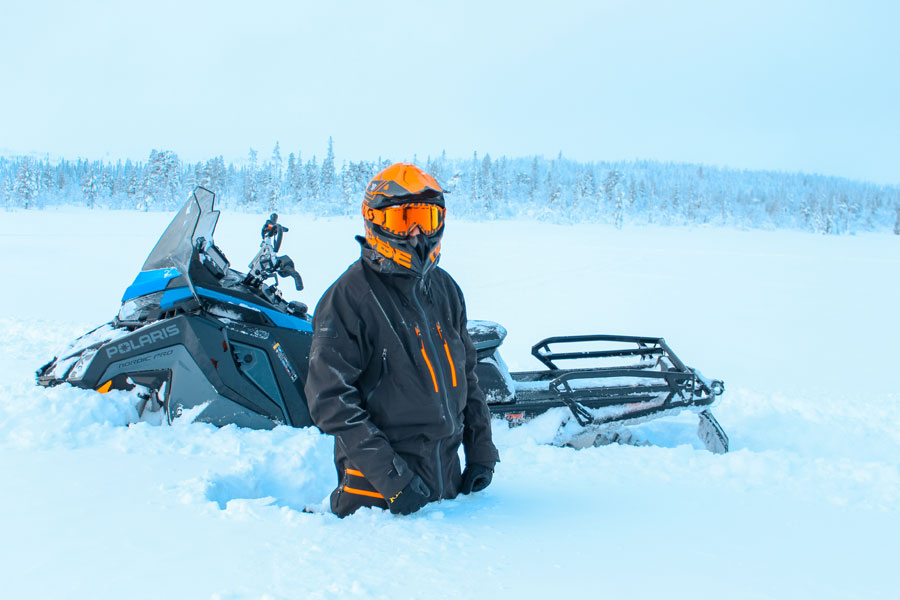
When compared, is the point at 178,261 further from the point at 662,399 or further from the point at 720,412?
the point at 720,412

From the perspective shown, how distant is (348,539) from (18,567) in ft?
3.03

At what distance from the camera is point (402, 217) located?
1938 millimetres

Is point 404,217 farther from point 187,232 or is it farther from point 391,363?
point 187,232

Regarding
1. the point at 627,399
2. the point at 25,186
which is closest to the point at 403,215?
the point at 627,399

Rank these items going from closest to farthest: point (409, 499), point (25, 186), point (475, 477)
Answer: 1. point (409, 499)
2. point (475, 477)
3. point (25, 186)

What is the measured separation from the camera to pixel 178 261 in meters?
3.32

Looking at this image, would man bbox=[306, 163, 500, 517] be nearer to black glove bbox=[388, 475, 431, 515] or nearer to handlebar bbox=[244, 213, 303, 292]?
black glove bbox=[388, 475, 431, 515]

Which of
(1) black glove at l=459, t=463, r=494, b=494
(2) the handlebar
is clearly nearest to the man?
(1) black glove at l=459, t=463, r=494, b=494

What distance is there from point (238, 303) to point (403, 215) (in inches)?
73.8

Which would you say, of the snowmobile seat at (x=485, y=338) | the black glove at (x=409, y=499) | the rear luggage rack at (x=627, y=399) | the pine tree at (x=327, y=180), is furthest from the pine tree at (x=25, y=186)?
the black glove at (x=409, y=499)

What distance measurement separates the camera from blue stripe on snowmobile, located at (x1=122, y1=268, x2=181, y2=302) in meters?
3.37

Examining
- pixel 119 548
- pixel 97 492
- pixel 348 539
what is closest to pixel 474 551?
pixel 348 539

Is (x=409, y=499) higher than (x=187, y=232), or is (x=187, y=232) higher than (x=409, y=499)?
(x=187, y=232)

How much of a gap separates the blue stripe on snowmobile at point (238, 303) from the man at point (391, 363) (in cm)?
160
